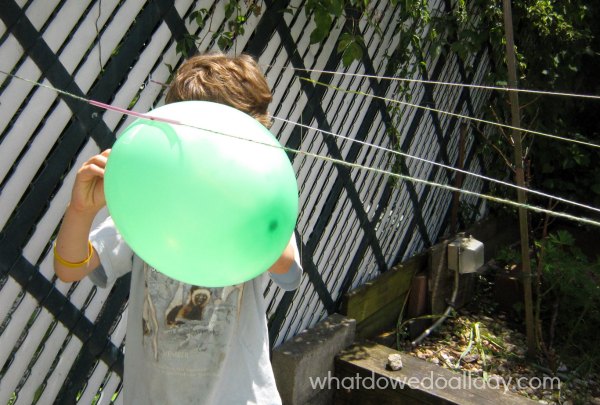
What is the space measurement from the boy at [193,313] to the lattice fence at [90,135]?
45cm

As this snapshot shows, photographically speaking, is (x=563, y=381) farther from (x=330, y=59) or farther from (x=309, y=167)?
(x=330, y=59)

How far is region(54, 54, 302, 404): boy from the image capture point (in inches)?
53.0

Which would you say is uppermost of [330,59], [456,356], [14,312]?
[330,59]

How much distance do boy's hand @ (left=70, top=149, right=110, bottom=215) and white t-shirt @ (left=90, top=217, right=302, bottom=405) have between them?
16 cm

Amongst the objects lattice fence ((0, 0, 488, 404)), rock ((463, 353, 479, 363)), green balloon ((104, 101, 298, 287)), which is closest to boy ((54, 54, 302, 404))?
green balloon ((104, 101, 298, 287))

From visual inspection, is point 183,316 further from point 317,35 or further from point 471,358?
point 471,358

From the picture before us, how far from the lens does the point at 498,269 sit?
174 inches

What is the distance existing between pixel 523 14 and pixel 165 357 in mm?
3483

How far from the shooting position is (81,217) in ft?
4.29

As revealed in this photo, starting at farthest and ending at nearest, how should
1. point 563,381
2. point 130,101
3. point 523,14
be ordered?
1. point 523,14
2. point 563,381
3. point 130,101

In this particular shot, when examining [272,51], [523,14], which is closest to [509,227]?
[523,14]

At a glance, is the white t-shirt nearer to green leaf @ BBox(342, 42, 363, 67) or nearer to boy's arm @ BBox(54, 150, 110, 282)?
boy's arm @ BBox(54, 150, 110, 282)

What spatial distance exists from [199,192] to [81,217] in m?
0.43

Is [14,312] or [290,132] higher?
[290,132]
